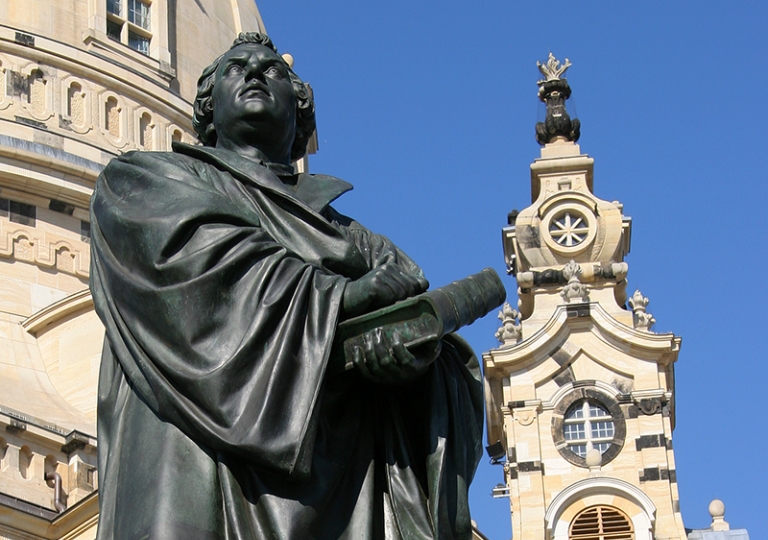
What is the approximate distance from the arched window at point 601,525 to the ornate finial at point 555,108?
9692 millimetres

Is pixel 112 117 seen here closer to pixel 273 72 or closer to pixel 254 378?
pixel 273 72

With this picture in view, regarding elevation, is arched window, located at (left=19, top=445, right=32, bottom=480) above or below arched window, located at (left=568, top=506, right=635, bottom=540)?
below

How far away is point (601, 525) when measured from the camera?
1479 inches

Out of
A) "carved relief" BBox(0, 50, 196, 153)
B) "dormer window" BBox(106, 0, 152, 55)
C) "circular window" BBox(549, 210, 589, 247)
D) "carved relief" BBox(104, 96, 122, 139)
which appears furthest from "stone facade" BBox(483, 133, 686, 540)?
"carved relief" BBox(104, 96, 122, 139)

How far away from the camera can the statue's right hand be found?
4047mm

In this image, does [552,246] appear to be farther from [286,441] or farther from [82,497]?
[286,441]

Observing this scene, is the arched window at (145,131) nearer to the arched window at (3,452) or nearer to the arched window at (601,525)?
the arched window at (3,452)

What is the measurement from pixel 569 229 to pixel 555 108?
332 centimetres

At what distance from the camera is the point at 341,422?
4.12 meters

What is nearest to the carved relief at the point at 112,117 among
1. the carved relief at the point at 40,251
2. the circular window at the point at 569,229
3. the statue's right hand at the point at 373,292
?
the carved relief at the point at 40,251

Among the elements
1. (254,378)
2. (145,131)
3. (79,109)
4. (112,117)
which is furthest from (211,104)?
(145,131)

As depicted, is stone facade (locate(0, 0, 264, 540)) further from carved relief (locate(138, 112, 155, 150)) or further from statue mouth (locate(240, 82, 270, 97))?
statue mouth (locate(240, 82, 270, 97))

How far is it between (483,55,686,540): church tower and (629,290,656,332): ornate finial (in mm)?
20

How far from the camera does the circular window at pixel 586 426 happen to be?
39.7m
